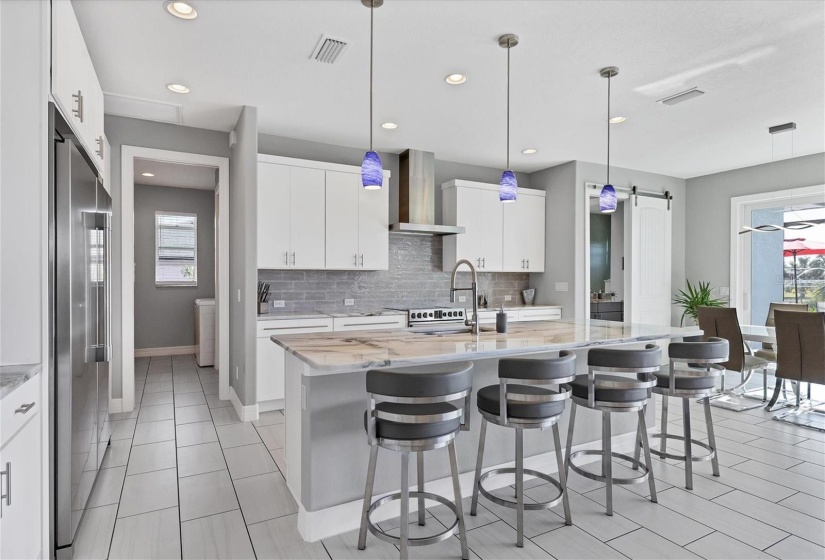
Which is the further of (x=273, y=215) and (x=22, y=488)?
(x=273, y=215)

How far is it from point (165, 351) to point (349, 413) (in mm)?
6083

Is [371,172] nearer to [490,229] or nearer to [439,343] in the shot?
[439,343]

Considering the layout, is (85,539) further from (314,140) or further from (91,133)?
(314,140)

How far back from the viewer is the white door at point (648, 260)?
6312 mm

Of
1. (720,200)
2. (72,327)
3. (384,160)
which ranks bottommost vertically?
(72,327)

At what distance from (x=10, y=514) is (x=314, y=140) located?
4.15 m

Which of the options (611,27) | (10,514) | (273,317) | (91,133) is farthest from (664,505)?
(91,133)

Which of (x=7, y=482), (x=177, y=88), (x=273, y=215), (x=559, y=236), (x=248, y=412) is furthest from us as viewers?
(x=559, y=236)

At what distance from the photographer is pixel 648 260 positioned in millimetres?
6465

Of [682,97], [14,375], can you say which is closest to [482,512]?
[14,375]

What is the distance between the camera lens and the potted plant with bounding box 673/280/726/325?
20.3ft

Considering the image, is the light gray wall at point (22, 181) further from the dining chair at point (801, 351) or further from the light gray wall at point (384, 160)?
the dining chair at point (801, 351)

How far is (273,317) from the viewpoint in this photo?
14.0 feet

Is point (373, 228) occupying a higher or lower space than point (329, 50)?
lower
